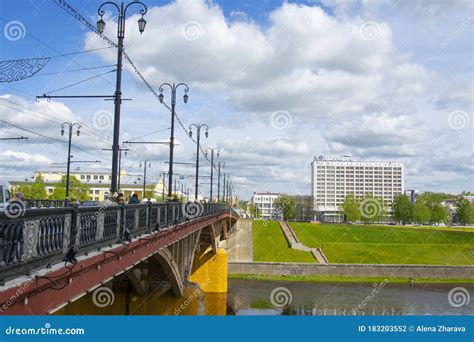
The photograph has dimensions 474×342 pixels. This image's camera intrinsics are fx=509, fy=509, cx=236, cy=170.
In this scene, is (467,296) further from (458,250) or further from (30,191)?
(30,191)

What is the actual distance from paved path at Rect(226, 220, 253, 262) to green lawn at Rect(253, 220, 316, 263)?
0.74 meters

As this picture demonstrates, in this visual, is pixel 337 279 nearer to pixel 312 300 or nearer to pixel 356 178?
pixel 312 300

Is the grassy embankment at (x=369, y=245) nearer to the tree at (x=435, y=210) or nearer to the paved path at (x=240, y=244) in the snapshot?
the paved path at (x=240, y=244)

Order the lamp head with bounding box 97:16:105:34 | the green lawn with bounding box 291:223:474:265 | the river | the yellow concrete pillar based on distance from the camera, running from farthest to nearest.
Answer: the green lawn with bounding box 291:223:474:265
the yellow concrete pillar
the river
the lamp head with bounding box 97:16:105:34

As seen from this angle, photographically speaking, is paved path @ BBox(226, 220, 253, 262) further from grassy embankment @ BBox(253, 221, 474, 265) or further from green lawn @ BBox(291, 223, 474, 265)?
green lawn @ BBox(291, 223, 474, 265)

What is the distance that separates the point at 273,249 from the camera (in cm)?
6406

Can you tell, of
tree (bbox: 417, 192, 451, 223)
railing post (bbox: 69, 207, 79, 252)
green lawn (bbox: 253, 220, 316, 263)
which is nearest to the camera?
railing post (bbox: 69, 207, 79, 252)

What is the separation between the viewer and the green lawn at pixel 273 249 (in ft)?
197

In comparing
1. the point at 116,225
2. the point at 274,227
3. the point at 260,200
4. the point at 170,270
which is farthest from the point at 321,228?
the point at 260,200

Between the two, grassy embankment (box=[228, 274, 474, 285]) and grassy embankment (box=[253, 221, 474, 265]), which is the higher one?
grassy embankment (box=[253, 221, 474, 265])

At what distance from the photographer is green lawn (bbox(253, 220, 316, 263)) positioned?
60.0 meters

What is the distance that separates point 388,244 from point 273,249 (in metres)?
17.2

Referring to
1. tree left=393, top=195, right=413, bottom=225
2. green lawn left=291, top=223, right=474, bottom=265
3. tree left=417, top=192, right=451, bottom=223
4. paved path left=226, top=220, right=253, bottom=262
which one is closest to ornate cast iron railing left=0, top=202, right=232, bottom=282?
paved path left=226, top=220, right=253, bottom=262

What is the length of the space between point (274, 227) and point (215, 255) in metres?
37.8
